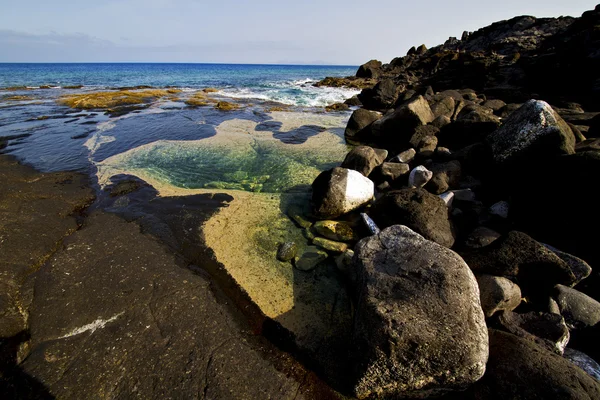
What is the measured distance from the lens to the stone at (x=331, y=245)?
504cm

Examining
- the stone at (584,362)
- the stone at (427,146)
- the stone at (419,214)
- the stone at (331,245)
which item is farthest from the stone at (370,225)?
the stone at (427,146)

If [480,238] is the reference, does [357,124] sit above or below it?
above

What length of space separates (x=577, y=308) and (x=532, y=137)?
357cm

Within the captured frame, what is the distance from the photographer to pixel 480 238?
4449 mm

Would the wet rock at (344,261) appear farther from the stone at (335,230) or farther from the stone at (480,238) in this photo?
the stone at (480,238)

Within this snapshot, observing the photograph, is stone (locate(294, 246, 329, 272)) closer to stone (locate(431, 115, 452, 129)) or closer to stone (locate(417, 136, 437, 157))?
stone (locate(417, 136, 437, 157))

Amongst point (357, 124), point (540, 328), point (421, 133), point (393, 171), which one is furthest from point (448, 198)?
point (357, 124)

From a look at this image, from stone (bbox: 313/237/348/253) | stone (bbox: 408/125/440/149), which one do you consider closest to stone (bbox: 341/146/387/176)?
stone (bbox: 408/125/440/149)

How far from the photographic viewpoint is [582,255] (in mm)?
4043

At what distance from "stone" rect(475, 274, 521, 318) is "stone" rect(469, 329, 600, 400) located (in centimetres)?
52

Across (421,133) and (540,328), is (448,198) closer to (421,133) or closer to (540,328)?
(540,328)

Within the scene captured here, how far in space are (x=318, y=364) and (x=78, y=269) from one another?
13.6 feet

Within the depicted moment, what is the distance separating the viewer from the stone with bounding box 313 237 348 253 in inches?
198

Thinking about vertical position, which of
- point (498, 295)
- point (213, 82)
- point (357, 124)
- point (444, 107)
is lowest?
point (498, 295)
